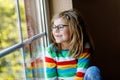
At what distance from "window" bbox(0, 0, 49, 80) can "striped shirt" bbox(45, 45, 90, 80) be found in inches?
3.3

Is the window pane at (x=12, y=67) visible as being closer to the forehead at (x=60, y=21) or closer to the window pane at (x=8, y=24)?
the window pane at (x=8, y=24)

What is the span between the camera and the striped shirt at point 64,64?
1479 millimetres

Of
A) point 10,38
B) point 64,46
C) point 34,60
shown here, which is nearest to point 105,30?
point 64,46

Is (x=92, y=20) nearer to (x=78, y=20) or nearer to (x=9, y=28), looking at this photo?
(x=78, y=20)

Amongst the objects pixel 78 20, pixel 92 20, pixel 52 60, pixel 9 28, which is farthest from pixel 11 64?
pixel 92 20

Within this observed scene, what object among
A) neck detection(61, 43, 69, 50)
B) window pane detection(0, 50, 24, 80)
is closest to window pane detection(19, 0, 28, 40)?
window pane detection(0, 50, 24, 80)

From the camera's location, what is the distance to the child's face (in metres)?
1.47

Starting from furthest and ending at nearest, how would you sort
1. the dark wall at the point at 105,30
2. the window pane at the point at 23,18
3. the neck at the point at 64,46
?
the dark wall at the point at 105,30 → the neck at the point at 64,46 → the window pane at the point at 23,18

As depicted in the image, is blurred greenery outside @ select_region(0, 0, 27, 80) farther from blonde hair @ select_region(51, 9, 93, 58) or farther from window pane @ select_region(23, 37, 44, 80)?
blonde hair @ select_region(51, 9, 93, 58)

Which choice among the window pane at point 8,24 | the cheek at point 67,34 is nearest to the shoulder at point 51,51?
the cheek at point 67,34

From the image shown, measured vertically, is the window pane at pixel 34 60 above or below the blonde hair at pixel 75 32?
below

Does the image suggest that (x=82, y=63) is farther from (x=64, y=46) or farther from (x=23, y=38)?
(x=23, y=38)

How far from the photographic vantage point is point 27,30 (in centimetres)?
146

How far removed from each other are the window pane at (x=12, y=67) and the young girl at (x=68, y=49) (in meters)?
0.21
